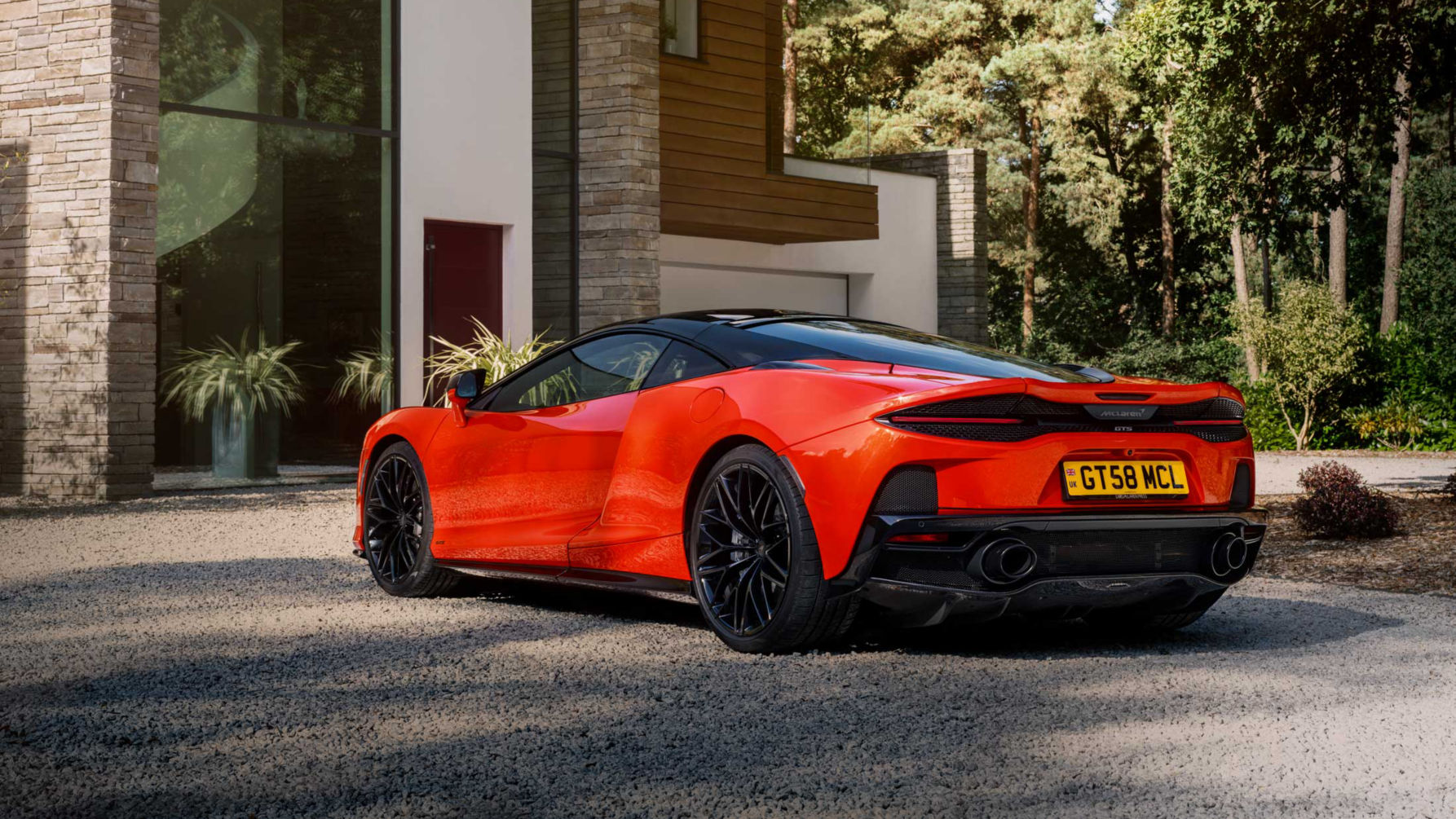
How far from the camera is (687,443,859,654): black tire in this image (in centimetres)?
536

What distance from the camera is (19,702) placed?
4.86 metres

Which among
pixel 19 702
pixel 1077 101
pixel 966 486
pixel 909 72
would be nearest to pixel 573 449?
pixel 966 486

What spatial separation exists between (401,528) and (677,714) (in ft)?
10.4

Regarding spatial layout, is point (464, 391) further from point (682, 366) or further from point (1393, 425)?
point (1393, 425)

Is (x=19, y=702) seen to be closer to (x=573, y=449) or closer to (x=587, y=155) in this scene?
(x=573, y=449)

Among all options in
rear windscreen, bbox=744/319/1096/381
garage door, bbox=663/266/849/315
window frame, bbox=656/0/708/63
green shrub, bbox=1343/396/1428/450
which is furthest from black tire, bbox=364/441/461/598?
green shrub, bbox=1343/396/1428/450

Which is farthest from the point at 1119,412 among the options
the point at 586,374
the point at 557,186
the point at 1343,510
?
the point at 557,186

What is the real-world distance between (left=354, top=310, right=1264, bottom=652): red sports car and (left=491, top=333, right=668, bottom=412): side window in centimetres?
1

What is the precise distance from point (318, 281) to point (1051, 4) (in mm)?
28990

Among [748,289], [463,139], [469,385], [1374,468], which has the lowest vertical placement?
[1374,468]

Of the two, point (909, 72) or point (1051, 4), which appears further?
point (909, 72)

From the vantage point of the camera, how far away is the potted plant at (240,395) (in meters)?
14.6

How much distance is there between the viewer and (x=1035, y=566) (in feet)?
17.1

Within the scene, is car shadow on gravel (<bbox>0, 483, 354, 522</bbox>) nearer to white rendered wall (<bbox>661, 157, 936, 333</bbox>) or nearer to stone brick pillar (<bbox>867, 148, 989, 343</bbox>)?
white rendered wall (<bbox>661, 157, 936, 333</bbox>)
